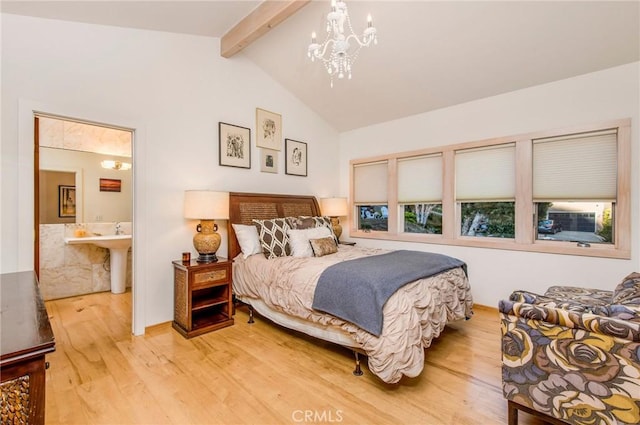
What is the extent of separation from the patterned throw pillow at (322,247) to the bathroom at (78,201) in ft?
8.22

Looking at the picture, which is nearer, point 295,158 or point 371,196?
point 295,158

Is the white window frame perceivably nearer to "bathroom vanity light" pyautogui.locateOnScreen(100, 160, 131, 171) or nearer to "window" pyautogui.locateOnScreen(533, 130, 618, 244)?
"window" pyautogui.locateOnScreen(533, 130, 618, 244)

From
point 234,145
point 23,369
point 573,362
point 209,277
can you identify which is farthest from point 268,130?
point 573,362

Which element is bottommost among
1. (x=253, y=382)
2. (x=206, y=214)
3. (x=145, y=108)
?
(x=253, y=382)

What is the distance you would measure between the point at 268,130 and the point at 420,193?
229cm

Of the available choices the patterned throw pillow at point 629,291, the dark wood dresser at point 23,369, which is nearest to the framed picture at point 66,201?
the dark wood dresser at point 23,369

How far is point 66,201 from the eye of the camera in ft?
13.2

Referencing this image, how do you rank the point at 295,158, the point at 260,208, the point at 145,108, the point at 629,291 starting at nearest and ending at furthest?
the point at 629,291
the point at 145,108
the point at 260,208
the point at 295,158

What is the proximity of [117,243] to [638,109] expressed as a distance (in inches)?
231

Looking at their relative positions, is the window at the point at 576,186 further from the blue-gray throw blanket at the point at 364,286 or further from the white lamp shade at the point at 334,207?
the white lamp shade at the point at 334,207

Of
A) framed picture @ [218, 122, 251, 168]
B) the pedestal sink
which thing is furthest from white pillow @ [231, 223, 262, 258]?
the pedestal sink

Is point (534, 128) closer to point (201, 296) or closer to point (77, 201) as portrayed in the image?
point (201, 296)

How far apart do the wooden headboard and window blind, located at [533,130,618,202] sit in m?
2.84

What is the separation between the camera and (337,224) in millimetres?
4684
